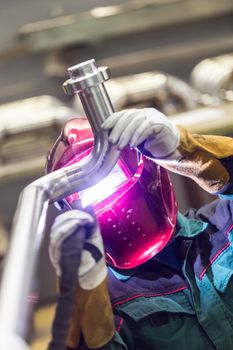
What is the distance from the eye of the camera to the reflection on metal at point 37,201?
0.45 meters

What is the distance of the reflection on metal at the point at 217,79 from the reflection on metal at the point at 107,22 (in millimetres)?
325

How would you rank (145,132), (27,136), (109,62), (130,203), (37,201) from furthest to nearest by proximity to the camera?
(109,62) < (27,136) < (130,203) < (145,132) < (37,201)

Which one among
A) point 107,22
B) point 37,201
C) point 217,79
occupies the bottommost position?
point 217,79

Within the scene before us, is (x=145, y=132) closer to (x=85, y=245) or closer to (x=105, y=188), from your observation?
(x=105, y=188)

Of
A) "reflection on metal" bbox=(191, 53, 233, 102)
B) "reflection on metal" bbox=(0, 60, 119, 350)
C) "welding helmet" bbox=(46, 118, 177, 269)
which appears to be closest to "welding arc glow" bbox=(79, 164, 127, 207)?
"welding helmet" bbox=(46, 118, 177, 269)

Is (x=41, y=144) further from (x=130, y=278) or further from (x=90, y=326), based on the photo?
(x=90, y=326)

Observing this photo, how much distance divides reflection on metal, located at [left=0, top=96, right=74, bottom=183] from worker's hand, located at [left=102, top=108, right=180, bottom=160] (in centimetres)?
108

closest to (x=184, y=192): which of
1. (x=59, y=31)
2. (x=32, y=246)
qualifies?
(x=59, y=31)

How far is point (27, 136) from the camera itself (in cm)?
202

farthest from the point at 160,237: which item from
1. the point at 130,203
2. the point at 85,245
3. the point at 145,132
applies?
the point at 85,245

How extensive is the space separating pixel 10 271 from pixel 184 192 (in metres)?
1.73

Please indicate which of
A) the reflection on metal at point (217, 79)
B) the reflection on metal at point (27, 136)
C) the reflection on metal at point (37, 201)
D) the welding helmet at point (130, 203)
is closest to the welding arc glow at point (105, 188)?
the welding helmet at point (130, 203)

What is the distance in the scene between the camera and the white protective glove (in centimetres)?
56

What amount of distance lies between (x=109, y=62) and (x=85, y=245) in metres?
1.98
